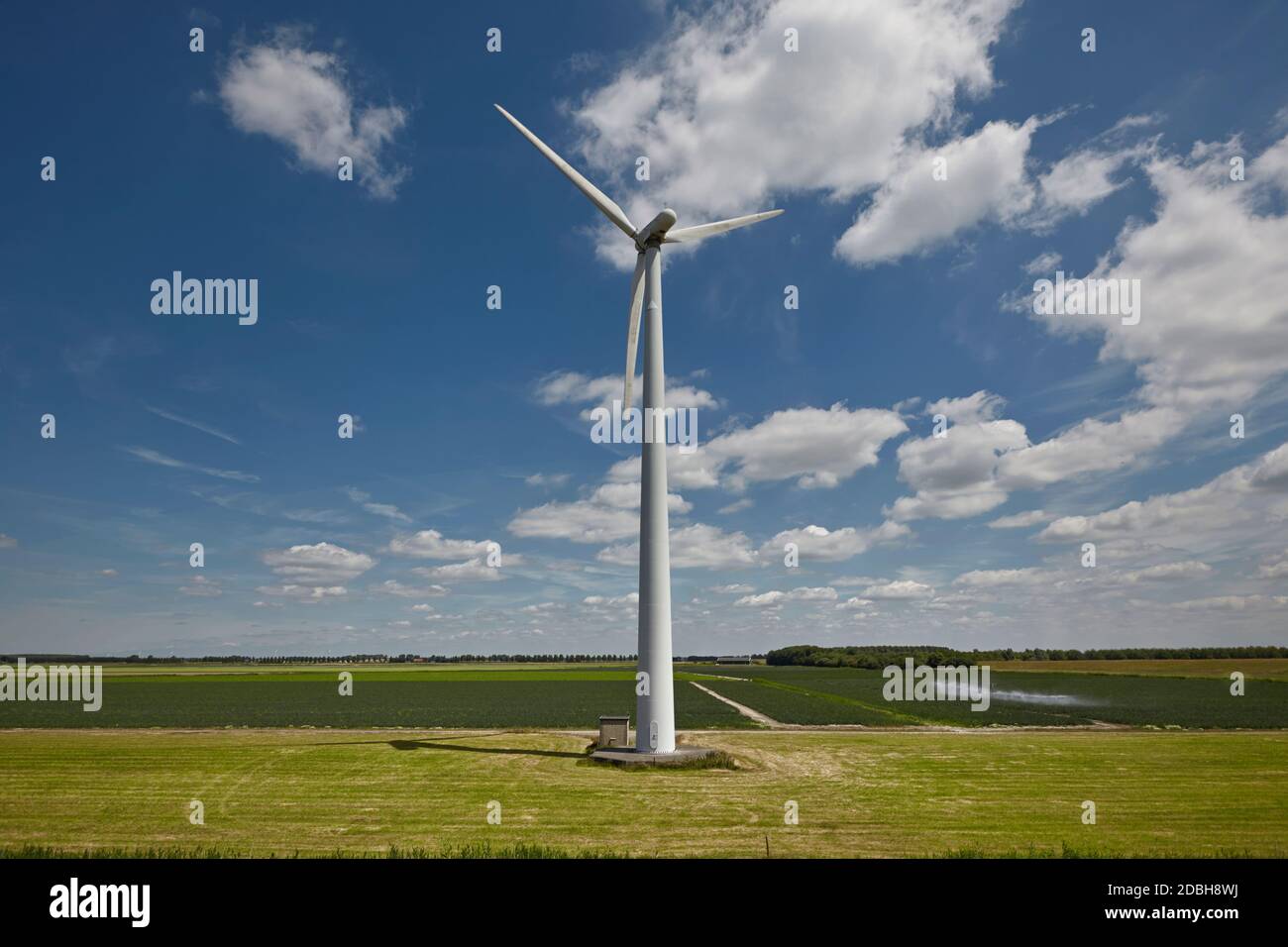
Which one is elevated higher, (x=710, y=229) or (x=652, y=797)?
(x=710, y=229)

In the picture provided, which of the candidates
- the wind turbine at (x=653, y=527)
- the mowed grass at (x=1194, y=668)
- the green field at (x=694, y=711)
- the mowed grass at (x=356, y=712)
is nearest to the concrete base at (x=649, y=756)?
the wind turbine at (x=653, y=527)

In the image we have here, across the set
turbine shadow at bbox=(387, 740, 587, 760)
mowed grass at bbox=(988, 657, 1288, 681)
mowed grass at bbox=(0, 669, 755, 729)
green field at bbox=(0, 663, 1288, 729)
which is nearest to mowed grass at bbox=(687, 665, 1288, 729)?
green field at bbox=(0, 663, 1288, 729)

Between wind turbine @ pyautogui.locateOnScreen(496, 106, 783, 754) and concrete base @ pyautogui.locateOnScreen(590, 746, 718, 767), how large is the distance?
0.53 metres

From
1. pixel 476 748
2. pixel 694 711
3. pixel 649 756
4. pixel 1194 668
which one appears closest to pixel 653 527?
pixel 649 756

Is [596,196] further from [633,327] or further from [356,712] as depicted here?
[356,712]

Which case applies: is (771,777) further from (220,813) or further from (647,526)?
(220,813)

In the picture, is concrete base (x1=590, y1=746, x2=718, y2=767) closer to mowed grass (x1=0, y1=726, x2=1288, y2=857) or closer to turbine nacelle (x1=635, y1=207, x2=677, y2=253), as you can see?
mowed grass (x1=0, y1=726, x2=1288, y2=857)

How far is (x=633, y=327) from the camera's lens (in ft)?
129

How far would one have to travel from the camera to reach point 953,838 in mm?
20609

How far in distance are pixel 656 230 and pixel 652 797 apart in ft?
89.4

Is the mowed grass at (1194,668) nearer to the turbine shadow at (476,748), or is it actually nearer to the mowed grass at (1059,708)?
the mowed grass at (1059,708)

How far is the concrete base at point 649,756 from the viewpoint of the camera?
105 feet
